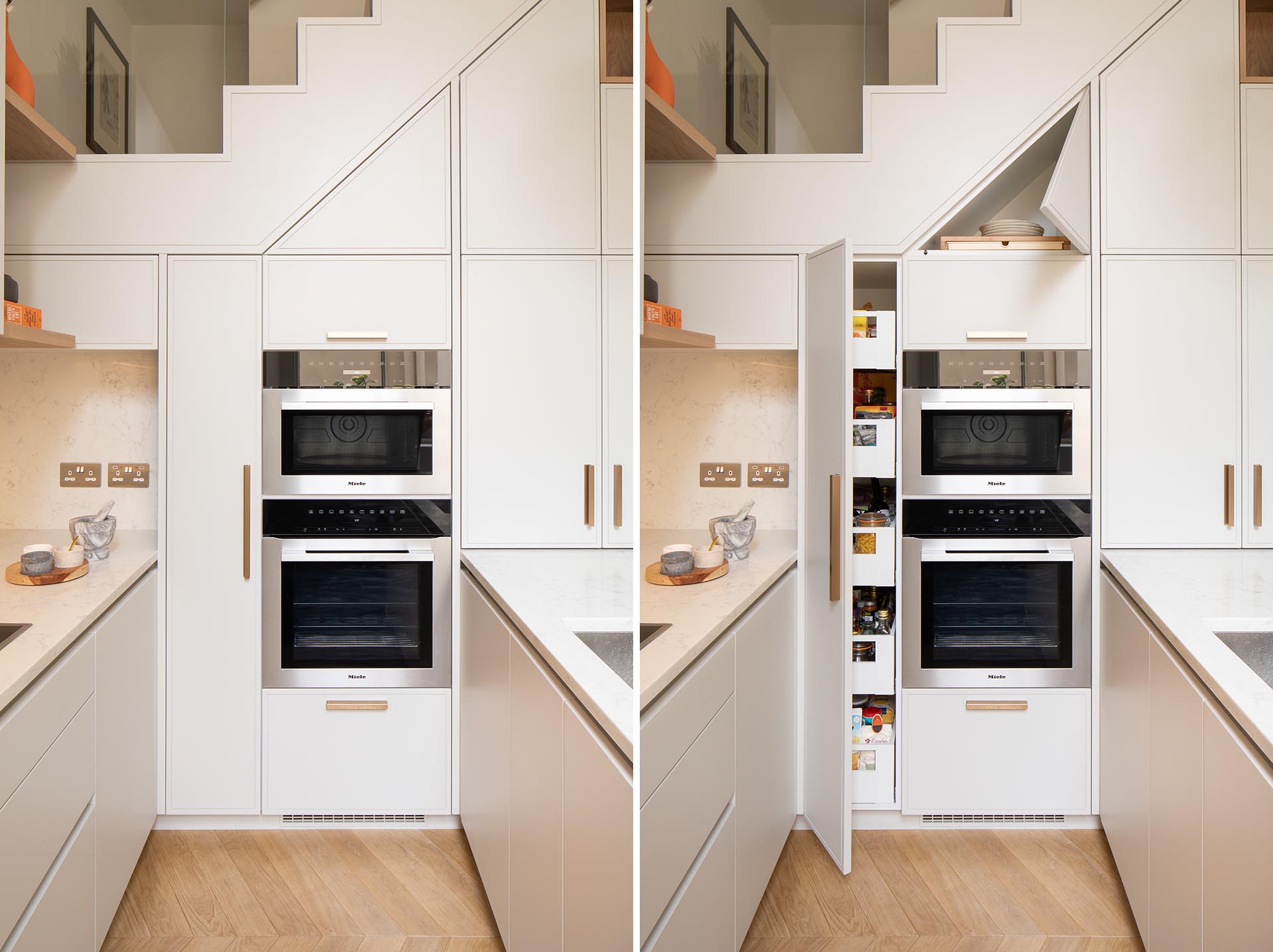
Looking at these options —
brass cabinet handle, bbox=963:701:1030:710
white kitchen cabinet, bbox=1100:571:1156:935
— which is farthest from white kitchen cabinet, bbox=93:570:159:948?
brass cabinet handle, bbox=963:701:1030:710

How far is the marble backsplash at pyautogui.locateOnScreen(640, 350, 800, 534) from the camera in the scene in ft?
1.55

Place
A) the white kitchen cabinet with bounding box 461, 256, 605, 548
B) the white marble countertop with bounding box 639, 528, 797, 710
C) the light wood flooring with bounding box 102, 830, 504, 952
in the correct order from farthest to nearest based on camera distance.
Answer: the white kitchen cabinet with bounding box 461, 256, 605, 548 → the light wood flooring with bounding box 102, 830, 504, 952 → the white marble countertop with bounding box 639, 528, 797, 710

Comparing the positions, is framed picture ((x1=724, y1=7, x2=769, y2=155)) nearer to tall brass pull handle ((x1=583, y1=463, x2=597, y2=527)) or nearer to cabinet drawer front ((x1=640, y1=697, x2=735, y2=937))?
cabinet drawer front ((x1=640, y1=697, x2=735, y2=937))

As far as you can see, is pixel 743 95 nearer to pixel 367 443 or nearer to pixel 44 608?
pixel 44 608

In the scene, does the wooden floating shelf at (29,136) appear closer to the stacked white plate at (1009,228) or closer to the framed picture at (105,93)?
the framed picture at (105,93)

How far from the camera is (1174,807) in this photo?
94 cm

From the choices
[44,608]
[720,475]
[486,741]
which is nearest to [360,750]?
[486,741]

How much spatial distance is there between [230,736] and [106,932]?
1.20 ft

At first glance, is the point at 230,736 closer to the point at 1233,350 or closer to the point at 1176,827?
the point at 1176,827

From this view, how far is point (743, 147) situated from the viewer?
0.52 m

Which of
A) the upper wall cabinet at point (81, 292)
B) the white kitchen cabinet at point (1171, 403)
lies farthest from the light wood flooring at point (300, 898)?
the white kitchen cabinet at point (1171, 403)

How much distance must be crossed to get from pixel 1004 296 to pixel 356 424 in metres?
1.13

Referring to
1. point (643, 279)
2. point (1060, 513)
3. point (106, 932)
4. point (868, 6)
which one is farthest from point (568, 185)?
point (106, 932)

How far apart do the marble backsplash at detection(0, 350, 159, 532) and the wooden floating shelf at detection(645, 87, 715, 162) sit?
0.44 meters
